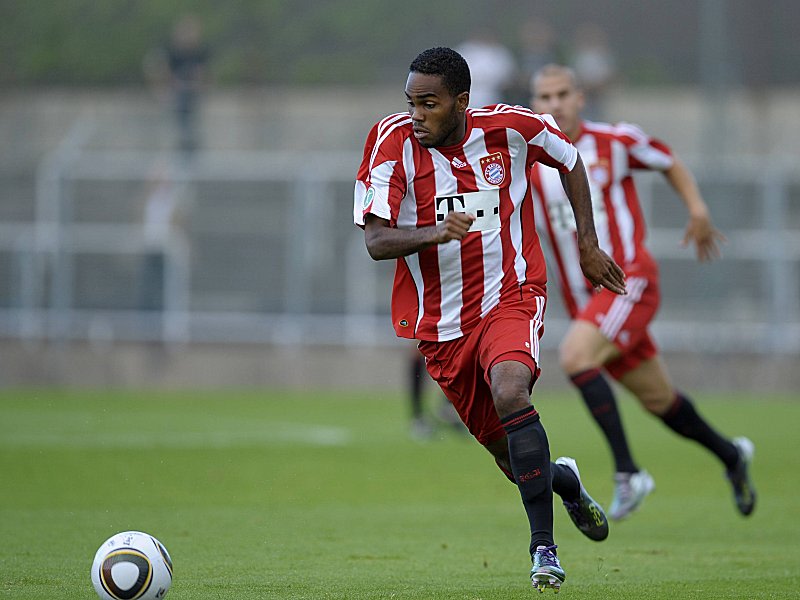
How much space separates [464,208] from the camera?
20.6ft

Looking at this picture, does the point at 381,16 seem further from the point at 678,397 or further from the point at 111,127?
the point at 678,397

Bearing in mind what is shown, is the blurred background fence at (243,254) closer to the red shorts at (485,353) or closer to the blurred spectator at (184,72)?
the blurred spectator at (184,72)

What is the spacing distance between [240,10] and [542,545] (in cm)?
1919

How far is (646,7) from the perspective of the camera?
23.5 metres

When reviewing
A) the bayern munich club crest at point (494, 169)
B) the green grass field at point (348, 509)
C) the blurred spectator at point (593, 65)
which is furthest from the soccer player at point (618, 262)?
the blurred spectator at point (593, 65)

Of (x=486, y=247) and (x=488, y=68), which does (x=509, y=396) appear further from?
(x=488, y=68)

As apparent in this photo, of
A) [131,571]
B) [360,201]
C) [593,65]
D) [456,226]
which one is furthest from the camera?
[593,65]

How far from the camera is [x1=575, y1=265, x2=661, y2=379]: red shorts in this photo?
8.88 meters

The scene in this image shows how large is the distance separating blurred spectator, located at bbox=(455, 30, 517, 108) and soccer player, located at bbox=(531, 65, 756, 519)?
34.5ft

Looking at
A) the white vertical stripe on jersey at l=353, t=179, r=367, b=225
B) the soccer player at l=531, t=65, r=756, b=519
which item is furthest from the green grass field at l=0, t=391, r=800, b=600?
the white vertical stripe on jersey at l=353, t=179, r=367, b=225

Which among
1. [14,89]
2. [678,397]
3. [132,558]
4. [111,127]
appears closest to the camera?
[132,558]

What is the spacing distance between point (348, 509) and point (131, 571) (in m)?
3.93

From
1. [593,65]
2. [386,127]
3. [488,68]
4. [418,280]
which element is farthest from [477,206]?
[593,65]

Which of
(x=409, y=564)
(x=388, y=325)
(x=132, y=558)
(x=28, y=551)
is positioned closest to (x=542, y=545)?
(x=409, y=564)
